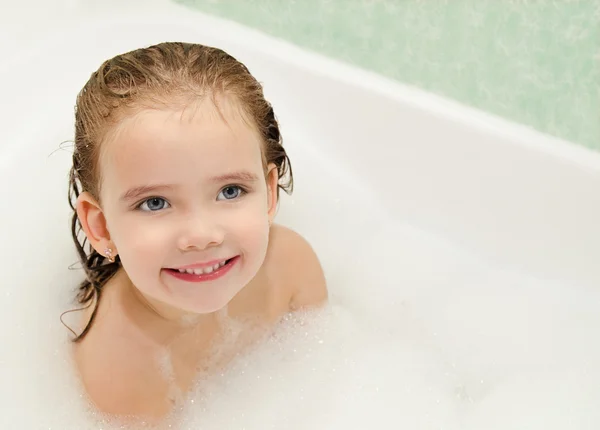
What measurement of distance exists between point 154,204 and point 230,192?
0.09 meters

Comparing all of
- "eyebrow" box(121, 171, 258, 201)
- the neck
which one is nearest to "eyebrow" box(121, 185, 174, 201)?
"eyebrow" box(121, 171, 258, 201)

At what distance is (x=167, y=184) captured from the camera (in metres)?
0.82

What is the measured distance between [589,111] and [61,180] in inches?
35.1

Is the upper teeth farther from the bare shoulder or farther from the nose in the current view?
the bare shoulder

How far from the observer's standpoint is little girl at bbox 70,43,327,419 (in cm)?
83

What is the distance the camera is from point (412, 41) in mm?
1328

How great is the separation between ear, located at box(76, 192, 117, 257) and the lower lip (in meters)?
0.10

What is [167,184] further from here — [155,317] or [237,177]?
[155,317]

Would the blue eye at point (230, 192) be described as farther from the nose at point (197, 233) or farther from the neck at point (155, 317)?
the neck at point (155, 317)

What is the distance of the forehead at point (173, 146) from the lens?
0.82 metres

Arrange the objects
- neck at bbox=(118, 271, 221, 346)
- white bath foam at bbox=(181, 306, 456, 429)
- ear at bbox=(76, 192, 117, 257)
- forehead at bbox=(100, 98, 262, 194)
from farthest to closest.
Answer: white bath foam at bbox=(181, 306, 456, 429)
neck at bbox=(118, 271, 221, 346)
ear at bbox=(76, 192, 117, 257)
forehead at bbox=(100, 98, 262, 194)

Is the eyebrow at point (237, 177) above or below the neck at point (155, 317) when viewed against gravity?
above

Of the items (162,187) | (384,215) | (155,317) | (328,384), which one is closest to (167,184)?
(162,187)

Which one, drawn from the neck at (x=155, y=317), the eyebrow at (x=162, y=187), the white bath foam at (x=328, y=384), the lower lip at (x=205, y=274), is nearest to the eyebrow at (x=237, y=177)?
the eyebrow at (x=162, y=187)
